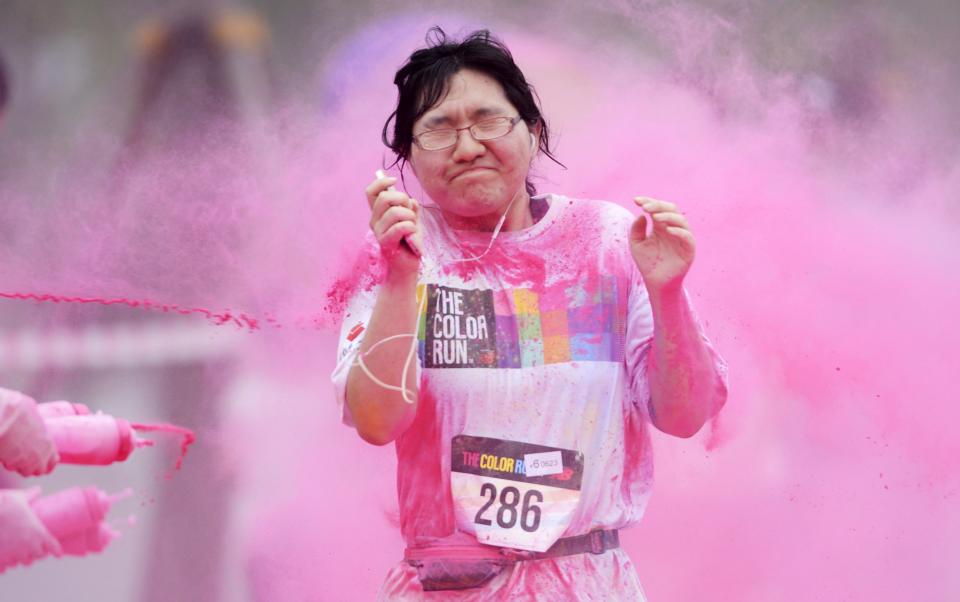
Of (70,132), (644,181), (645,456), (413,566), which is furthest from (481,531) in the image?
(70,132)

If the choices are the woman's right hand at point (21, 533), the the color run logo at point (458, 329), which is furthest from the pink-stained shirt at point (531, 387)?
the woman's right hand at point (21, 533)

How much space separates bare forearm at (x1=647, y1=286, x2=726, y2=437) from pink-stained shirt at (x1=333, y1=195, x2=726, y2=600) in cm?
4

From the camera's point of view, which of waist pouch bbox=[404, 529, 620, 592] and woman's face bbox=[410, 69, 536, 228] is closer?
waist pouch bbox=[404, 529, 620, 592]

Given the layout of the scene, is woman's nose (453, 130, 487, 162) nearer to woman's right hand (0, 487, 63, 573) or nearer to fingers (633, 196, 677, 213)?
fingers (633, 196, 677, 213)

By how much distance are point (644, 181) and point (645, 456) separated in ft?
2.57

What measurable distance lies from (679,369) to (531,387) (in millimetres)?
223

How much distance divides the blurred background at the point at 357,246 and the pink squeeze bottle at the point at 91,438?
0.89 feet

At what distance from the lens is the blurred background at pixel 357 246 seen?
2.06m

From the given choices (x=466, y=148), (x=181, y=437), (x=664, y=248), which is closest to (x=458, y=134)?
(x=466, y=148)

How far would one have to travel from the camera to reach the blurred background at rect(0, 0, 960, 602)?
2.06 m

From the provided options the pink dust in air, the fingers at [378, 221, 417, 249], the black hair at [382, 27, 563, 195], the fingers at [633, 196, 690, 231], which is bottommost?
the pink dust in air

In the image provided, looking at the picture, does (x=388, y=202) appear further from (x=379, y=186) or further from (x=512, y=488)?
(x=512, y=488)

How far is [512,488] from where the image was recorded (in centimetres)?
152

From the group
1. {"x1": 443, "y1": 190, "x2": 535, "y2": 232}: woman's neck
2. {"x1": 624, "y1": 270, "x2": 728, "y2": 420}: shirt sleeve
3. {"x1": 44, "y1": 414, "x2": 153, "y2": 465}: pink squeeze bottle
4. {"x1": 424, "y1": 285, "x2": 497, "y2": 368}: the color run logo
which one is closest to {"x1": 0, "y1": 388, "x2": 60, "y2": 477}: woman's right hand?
{"x1": 44, "y1": 414, "x2": 153, "y2": 465}: pink squeeze bottle
